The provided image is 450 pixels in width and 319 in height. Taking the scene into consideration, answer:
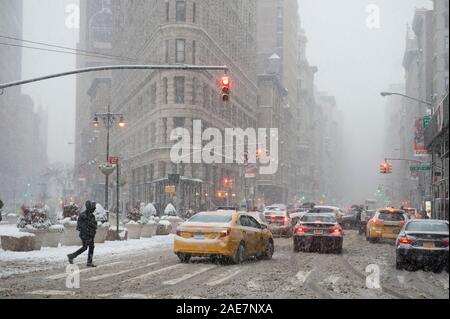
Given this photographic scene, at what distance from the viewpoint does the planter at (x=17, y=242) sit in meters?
21.9

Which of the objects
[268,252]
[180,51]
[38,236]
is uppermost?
[180,51]

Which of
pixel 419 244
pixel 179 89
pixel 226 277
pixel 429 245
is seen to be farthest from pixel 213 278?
pixel 179 89

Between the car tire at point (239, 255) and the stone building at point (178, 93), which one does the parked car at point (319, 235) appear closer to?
the car tire at point (239, 255)

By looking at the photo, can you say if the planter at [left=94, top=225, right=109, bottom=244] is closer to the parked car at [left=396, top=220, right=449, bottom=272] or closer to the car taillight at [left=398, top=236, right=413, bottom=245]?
the parked car at [left=396, top=220, right=449, bottom=272]

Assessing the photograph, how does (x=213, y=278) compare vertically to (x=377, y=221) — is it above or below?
below

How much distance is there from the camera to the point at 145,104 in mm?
74938

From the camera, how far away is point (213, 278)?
14.2 meters

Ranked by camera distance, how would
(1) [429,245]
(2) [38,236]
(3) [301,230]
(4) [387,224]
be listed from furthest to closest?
(4) [387,224], (3) [301,230], (2) [38,236], (1) [429,245]

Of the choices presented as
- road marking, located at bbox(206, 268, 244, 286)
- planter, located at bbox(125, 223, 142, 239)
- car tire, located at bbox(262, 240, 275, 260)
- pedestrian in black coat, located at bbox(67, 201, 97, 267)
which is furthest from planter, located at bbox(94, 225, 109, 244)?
road marking, located at bbox(206, 268, 244, 286)

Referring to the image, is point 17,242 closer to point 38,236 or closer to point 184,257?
point 38,236

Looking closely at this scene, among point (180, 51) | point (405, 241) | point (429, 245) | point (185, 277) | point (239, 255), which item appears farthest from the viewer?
point (180, 51)

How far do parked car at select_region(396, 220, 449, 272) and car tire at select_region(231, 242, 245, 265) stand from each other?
15.2 feet

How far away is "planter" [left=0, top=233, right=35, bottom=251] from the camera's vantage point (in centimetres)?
2192

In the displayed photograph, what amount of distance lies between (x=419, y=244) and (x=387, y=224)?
1609 centimetres
